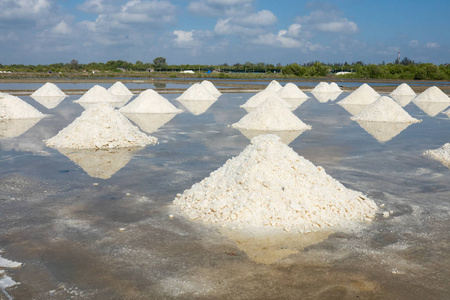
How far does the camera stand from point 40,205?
270 inches

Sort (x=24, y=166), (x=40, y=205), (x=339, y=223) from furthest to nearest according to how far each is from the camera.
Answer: (x=24, y=166) → (x=40, y=205) → (x=339, y=223)

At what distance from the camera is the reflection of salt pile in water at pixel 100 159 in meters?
9.02

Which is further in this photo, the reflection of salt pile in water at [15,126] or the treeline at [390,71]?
the treeline at [390,71]

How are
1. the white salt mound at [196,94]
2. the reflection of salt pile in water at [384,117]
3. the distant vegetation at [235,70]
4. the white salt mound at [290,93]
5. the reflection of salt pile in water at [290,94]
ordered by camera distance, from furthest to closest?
the distant vegetation at [235,70]
the white salt mound at [290,93]
the reflection of salt pile in water at [290,94]
the white salt mound at [196,94]
the reflection of salt pile in water at [384,117]

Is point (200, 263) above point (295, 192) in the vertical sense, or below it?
below

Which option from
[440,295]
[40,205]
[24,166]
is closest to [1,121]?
[24,166]

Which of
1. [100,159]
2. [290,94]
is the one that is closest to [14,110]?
[100,159]

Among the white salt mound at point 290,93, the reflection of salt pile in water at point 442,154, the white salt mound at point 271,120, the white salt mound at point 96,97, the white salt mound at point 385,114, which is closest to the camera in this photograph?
the reflection of salt pile in water at point 442,154

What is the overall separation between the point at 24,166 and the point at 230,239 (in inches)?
238

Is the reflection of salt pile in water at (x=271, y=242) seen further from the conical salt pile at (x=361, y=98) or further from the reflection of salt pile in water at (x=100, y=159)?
the conical salt pile at (x=361, y=98)

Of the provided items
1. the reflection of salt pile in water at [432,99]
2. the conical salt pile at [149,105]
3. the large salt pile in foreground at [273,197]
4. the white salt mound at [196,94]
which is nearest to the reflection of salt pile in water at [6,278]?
the large salt pile in foreground at [273,197]

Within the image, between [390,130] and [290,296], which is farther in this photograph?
[390,130]

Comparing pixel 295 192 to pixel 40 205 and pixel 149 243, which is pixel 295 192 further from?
pixel 40 205

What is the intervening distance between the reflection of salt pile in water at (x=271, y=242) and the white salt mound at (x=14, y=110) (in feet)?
46.4
